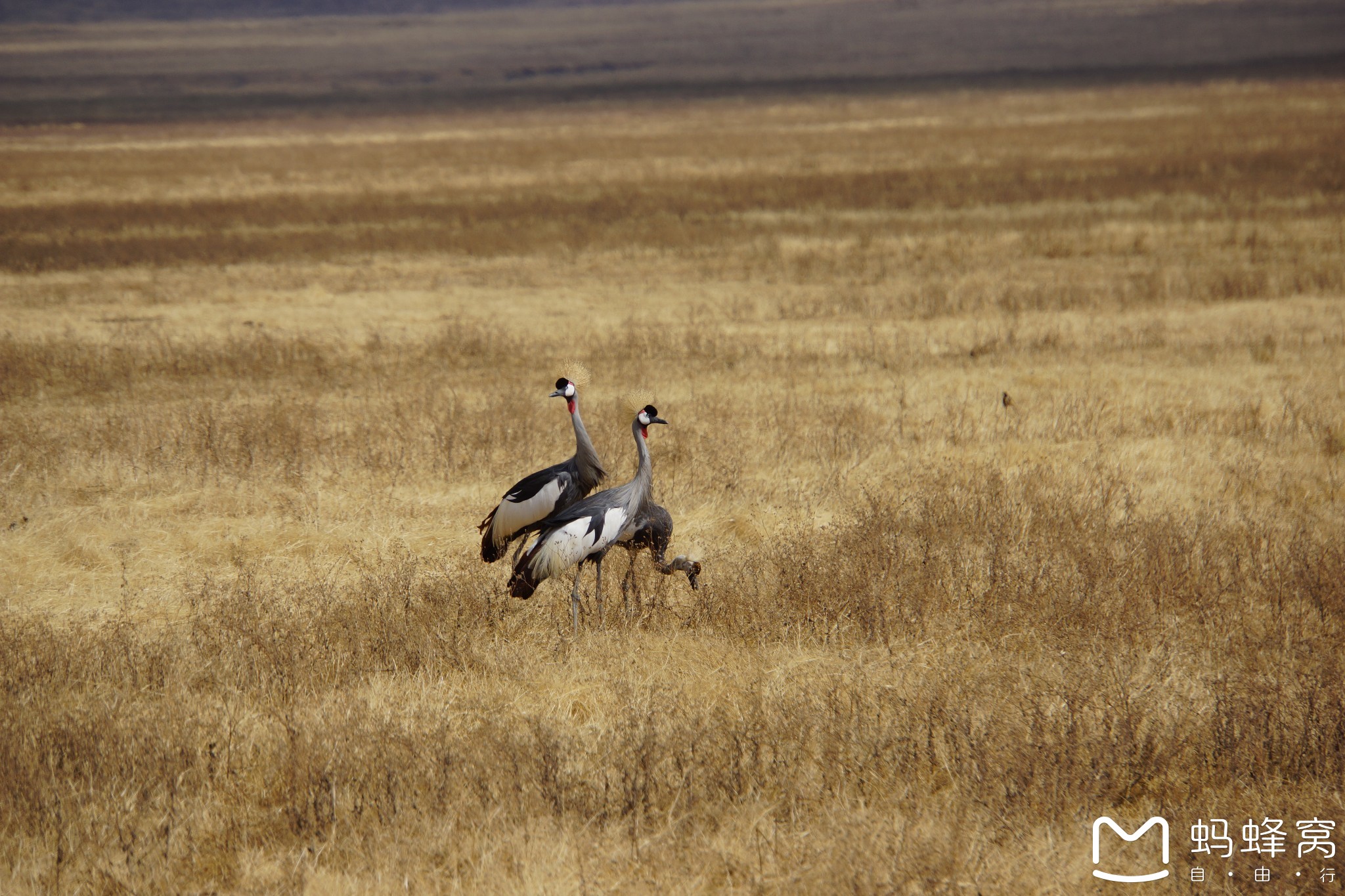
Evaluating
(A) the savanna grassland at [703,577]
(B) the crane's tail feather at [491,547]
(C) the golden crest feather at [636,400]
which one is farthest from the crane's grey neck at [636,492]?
(C) the golden crest feather at [636,400]

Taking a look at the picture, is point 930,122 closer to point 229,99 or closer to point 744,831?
point 744,831

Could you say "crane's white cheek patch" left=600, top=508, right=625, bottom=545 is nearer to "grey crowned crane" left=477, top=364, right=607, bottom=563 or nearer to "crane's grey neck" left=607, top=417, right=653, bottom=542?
"crane's grey neck" left=607, top=417, right=653, bottom=542

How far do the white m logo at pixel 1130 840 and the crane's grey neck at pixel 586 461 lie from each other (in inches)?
123

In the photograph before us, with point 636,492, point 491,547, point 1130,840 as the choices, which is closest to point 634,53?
point 491,547

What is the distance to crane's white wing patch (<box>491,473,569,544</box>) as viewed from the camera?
6.62m

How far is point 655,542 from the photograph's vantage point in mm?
6559

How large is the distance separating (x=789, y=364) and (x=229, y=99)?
274ft

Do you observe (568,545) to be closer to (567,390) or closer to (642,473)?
(642,473)

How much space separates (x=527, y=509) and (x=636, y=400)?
4.98 meters

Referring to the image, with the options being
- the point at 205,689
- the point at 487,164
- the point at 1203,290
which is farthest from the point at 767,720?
the point at 487,164

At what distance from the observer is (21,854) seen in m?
4.42

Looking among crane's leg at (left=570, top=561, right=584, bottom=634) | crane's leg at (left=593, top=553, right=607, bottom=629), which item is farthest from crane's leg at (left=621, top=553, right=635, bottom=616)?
crane's leg at (left=570, top=561, right=584, bottom=634)

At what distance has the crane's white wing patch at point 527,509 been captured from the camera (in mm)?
6617

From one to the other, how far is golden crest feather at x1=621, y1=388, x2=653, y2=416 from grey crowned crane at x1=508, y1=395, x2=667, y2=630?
463 cm
